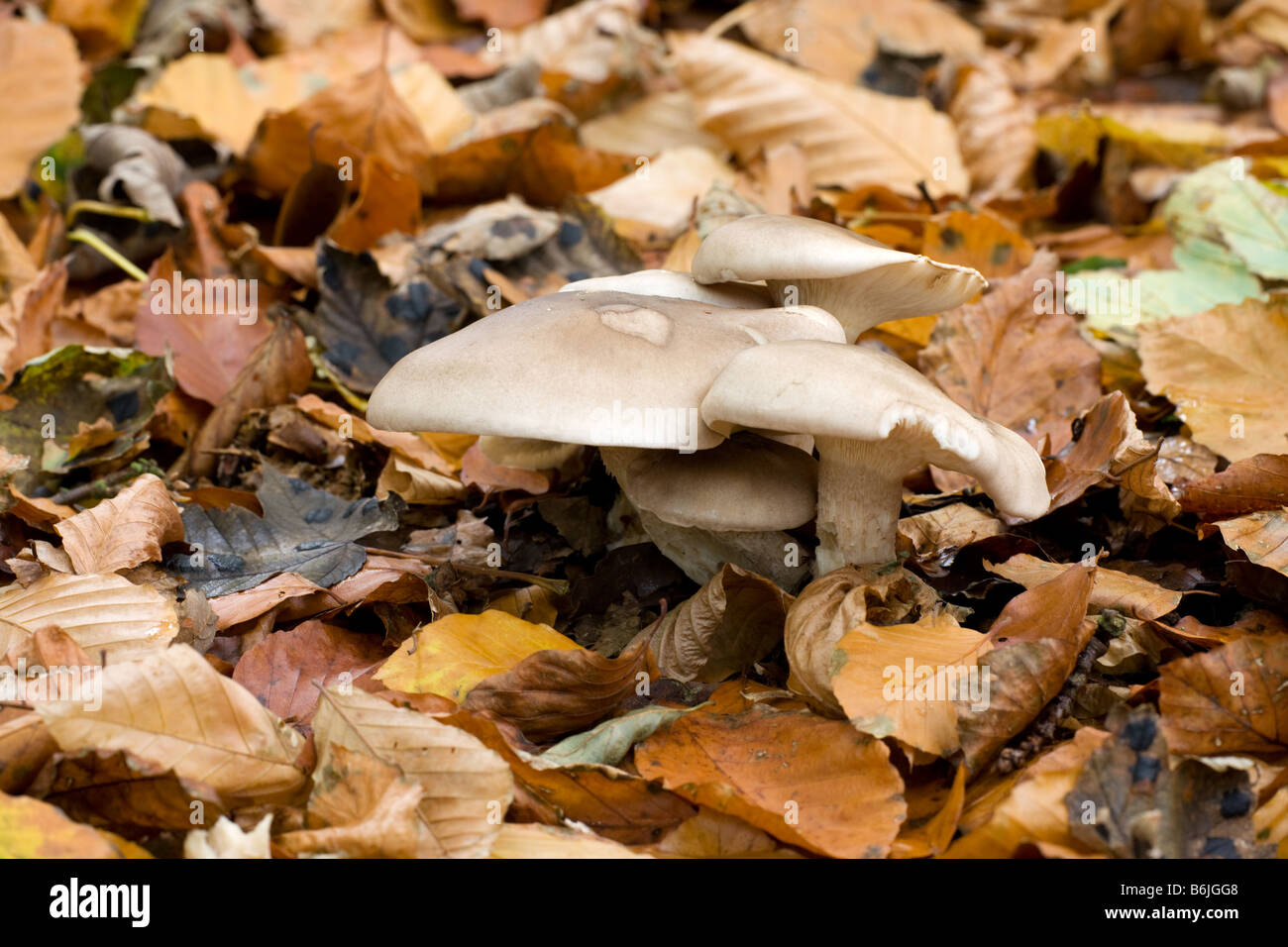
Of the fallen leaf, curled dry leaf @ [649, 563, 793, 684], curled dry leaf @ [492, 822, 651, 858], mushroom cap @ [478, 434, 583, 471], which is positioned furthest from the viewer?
mushroom cap @ [478, 434, 583, 471]

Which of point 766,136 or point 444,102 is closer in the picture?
point 766,136

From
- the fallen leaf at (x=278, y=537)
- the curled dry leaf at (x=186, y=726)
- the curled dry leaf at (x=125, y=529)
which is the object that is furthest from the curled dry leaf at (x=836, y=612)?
the curled dry leaf at (x=125, y=529)

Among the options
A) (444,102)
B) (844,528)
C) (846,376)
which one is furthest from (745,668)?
(444,102)

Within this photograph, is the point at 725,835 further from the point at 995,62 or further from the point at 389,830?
the point at 995,62

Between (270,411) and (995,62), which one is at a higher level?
(995,62)

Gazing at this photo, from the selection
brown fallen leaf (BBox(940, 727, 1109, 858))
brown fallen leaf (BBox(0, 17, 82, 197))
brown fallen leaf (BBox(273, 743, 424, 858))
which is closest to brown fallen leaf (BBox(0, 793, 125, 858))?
brown fallen leaf (BBox(273, 743, 424, 858))

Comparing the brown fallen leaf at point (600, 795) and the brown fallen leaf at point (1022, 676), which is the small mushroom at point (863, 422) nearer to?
the brown fallen leaf at point (1022, 676)

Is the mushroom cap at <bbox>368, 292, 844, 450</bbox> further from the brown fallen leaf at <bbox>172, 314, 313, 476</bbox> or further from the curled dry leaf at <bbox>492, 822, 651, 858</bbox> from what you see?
the brown fallen leaf at <bbox>172, 314, 313, 476</bbox>
